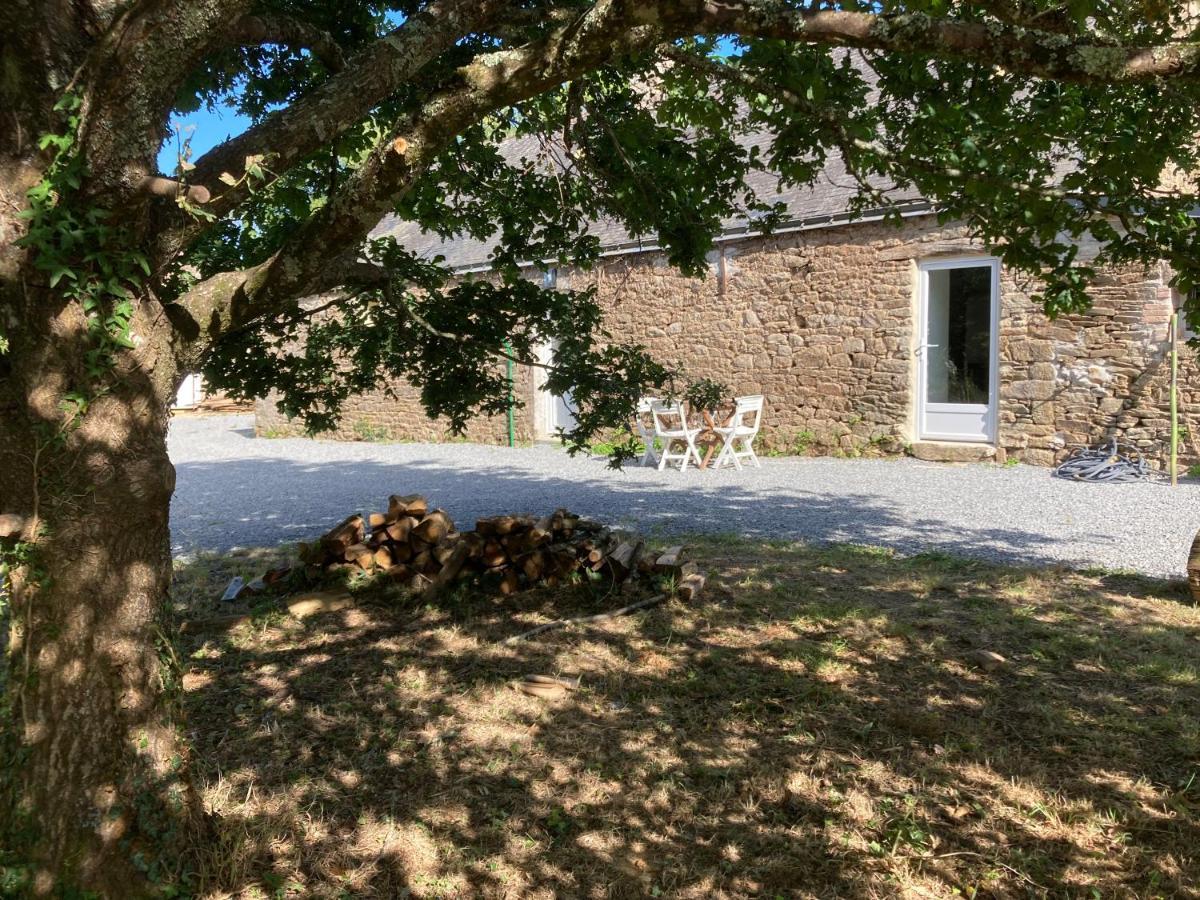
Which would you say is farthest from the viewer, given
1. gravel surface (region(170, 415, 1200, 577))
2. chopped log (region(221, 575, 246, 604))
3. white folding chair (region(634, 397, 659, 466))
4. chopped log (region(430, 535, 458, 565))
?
white folding chair (region(634, 397, 659, 466))

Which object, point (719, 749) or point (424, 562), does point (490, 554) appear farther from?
point (719, 749)

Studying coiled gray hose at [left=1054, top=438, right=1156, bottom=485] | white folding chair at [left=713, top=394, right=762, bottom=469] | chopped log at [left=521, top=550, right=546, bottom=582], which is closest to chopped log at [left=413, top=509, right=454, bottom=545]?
chopped log at [left=521, top=550, right=546, bottom=582]

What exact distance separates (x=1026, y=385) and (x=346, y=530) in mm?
7974

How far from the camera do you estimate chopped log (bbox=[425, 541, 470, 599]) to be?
17.0 ft

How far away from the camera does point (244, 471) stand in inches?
482

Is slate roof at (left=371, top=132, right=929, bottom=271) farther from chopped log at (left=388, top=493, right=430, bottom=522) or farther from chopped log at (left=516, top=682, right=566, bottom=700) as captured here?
chopped log at (left=516, top=682, right=566, bottom=700)

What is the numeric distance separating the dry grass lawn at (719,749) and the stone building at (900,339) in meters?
4.88

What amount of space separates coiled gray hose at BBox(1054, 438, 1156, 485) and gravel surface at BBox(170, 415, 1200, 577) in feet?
0.90

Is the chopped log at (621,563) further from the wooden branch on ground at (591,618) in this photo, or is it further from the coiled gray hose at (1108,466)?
the coiled gray hose at (1108,466)

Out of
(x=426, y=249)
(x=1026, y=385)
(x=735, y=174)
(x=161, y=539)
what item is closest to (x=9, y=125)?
(x=161, y=539)

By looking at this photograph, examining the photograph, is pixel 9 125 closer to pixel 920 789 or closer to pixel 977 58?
pixel 977 58

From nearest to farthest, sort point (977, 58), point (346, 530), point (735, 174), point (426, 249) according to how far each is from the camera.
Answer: point (977, 58) → point (735, 174) → point (346, 530) → point (426, 249)

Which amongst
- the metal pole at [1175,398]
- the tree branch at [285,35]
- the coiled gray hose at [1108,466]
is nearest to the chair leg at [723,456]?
the coiled gray hose at [1108,466]

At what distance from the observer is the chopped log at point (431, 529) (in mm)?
5441
